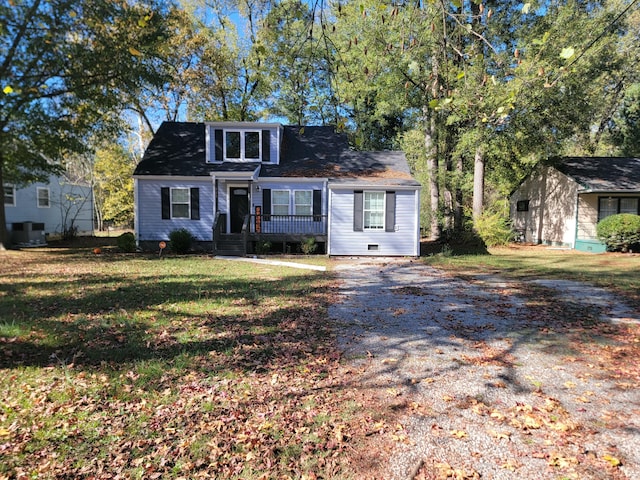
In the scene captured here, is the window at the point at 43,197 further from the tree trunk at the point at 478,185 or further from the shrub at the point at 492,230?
the tree trunk at the point at 478,185

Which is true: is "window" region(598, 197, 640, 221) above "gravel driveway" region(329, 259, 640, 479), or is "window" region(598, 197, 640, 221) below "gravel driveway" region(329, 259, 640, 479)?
above

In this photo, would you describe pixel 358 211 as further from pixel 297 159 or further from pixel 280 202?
pixel 297 159

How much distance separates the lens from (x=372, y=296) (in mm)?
7820

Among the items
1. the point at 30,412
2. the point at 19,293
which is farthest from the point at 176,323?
the point at 19,293

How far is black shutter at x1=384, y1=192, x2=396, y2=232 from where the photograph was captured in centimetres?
1459

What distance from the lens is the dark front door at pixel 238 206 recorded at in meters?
16.2

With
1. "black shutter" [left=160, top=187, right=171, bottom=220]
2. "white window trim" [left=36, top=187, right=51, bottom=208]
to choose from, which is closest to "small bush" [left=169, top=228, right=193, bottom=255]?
"black shutter" [left=160, top=187, right=171, bottom=220]

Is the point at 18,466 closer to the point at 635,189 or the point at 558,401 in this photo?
the point at 558,401

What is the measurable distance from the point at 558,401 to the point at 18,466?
4.23m

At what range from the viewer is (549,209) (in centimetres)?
1956

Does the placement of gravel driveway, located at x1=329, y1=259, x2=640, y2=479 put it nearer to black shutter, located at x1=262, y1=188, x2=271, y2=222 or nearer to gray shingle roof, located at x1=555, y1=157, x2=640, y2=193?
black shutter, located at x1=262, y1=188, x2=271, y2=222

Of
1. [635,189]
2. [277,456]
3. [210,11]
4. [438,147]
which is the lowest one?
[277,456]

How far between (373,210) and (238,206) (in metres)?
5.83

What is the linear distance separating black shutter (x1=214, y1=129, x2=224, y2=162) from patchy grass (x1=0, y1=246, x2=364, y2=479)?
33.3ft
